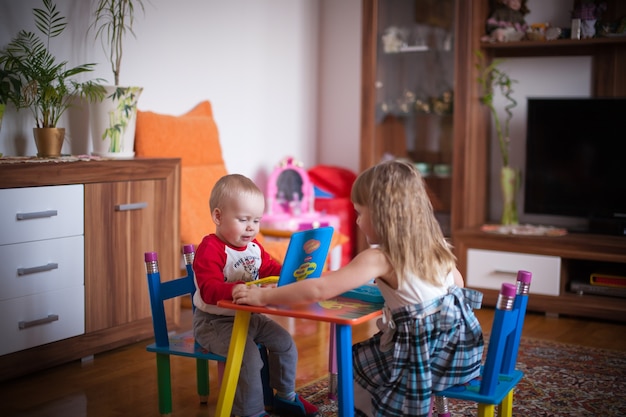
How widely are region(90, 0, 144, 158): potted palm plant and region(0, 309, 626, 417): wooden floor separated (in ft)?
2.88

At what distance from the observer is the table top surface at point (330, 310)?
1.93 meters

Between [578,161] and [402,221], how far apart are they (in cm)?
254

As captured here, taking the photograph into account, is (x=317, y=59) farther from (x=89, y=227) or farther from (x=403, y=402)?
(x=403, y=402)

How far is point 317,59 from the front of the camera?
529 centimetres

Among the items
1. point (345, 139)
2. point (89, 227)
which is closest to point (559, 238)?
point (345, 139)

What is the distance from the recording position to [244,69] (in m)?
4.63

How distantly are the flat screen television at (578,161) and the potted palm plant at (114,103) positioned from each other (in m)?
2.16

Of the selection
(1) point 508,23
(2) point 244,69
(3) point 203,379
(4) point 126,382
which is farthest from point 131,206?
(1) point 508,23

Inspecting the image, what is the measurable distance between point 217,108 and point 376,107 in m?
0.99

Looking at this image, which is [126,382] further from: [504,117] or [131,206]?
[504,117]

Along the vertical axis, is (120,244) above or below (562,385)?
above

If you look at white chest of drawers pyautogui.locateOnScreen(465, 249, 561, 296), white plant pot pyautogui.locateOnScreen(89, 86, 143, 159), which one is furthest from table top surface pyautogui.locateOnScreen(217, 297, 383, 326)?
white chest of drawers pyautogui.locateOnScreen(465, 249, 561, 296)

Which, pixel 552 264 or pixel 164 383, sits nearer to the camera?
pixel 164 383

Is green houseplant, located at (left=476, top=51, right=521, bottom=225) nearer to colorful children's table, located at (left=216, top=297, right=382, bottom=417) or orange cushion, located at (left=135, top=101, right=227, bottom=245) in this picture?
orange cushion, located at (left=135, top=101, right=227, bottom=245)
